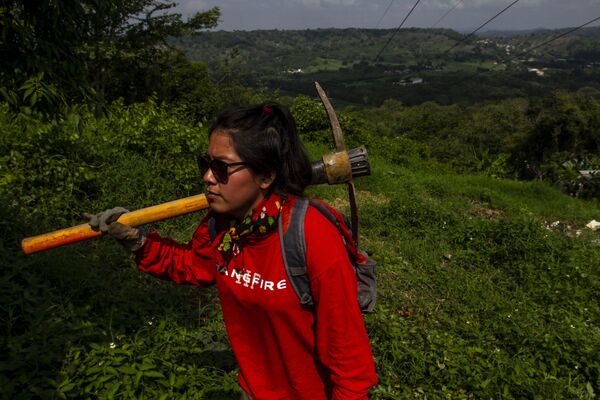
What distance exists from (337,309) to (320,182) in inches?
17.1

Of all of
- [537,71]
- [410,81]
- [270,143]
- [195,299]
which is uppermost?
[537,71]

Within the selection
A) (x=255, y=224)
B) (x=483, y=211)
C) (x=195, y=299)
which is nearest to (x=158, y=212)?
(x=255, y=224)

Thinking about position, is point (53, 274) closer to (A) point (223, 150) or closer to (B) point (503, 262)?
(A) point (223, 150)

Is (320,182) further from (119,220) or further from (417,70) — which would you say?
(417,70)

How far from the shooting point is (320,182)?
141cm

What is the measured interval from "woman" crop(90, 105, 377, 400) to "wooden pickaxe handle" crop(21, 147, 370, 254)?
0.18 ft

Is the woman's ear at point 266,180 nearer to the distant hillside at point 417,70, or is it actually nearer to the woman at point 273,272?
the woman at point 273,272

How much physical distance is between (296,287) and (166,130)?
15.2ft

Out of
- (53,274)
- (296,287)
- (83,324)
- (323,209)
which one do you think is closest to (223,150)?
(323,209)

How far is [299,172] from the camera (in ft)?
4.36

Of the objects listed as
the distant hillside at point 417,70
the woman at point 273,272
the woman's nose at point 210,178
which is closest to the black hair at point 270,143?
the woman at point 273,272

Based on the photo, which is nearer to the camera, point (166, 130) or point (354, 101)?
point (166, 130)

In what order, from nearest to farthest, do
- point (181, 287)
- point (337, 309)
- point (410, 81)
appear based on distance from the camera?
1. point (337, 309)
2. point (181, 287)
3. point (410, 81)

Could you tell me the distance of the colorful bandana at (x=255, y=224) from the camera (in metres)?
1.26
